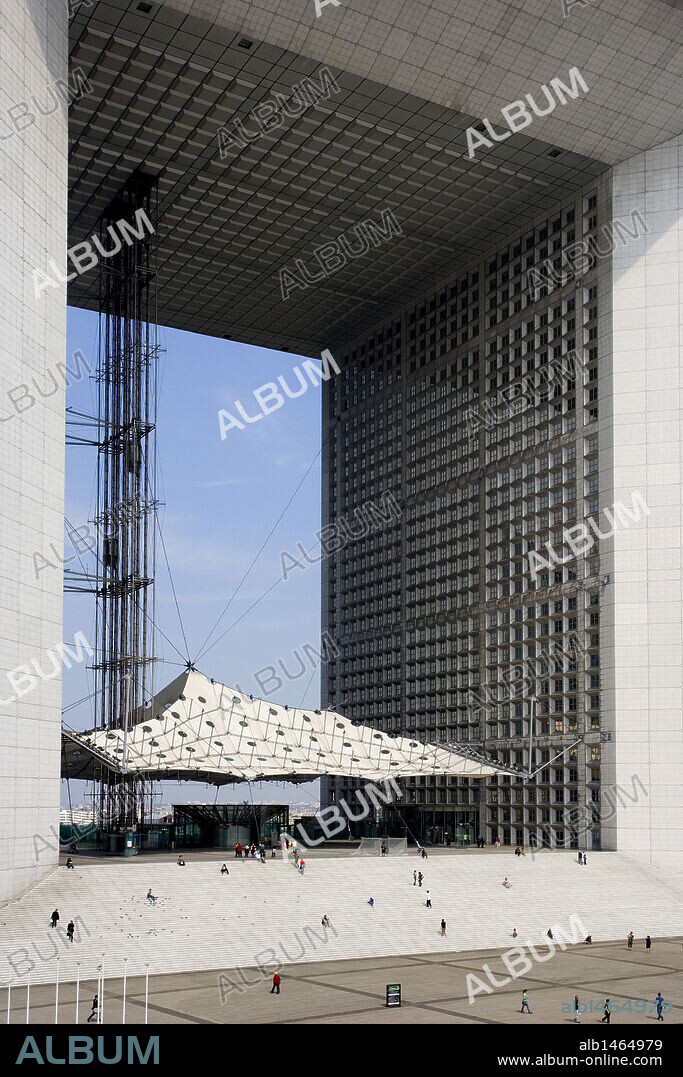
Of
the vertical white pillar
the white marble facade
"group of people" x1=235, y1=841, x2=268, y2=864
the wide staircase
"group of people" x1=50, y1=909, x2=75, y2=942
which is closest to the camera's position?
"group of people" x1=50, y1=909, x2=75, y2=942

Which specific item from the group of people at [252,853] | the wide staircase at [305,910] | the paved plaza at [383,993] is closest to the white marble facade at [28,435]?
the wide staircase at [305,910]

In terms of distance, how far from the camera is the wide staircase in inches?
1529

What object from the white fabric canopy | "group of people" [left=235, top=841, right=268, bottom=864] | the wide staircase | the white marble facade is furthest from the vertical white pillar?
the white marble facade

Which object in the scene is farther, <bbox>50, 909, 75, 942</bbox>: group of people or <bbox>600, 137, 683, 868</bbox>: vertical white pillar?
<bbox>600, 137, 683, 868</bbox>: vertical white pillar

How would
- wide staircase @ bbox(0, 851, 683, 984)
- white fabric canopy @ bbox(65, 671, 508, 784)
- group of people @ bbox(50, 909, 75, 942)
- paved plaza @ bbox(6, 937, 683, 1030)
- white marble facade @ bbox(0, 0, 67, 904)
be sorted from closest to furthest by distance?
paved plaza @ bbox(6, 937, 683, 1030) → group of people @ bbox(50, 909, 75, 942) → wide staircase @ bbox(0, 851, 683, 984) → white marble facade @ bbox(0, 0, 67, 904) → white fabric canopy @ bbox(65, 671, 508, 784)

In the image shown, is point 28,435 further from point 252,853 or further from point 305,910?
point 252,853

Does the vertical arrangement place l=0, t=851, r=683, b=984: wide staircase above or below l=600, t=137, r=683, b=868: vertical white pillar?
below

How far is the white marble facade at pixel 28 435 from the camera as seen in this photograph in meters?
42.8

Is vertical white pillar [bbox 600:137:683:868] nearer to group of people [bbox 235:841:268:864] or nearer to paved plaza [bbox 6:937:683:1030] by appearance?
paved plaza [bbox 6:937:683:1030]

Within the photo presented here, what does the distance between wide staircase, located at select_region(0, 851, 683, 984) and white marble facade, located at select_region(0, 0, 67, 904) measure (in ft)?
10.7

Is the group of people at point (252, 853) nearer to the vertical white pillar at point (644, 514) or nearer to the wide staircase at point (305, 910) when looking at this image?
the wide staircase at point (305, 910)

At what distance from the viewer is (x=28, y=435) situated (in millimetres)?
44781

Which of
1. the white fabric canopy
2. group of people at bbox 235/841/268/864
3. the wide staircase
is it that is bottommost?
the wide staircase

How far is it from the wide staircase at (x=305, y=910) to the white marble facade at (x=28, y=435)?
10.7ft
